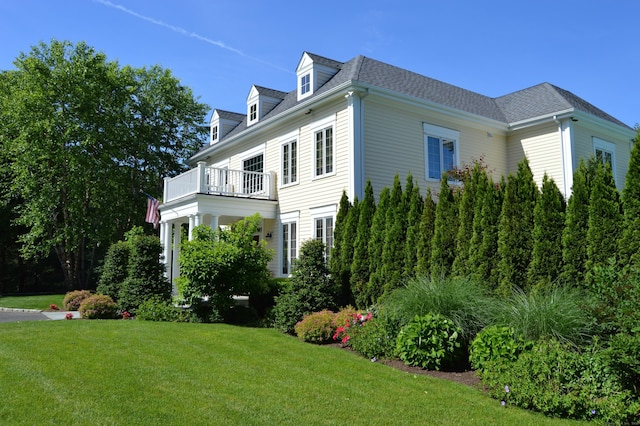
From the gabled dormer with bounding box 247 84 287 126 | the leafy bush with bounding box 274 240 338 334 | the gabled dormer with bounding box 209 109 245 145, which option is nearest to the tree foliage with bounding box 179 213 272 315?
the leafy bush with bounding box 274 240 338 334

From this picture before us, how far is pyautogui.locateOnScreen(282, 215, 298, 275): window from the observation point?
1611cm

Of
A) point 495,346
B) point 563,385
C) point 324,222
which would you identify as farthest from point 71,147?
point 563,385

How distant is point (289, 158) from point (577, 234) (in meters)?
10.6

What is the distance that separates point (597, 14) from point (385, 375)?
9.38m

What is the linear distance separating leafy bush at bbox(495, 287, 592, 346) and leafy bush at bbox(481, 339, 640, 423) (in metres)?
0.46

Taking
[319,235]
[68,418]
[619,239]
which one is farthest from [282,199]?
[68,418]

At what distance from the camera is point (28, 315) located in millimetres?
15070

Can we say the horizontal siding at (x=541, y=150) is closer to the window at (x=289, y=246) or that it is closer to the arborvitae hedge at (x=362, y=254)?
the arborvitae hedge at (x=362, y=254)

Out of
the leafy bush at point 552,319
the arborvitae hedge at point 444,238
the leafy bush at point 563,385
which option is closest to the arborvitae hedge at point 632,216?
the leafy bush at point 552,319

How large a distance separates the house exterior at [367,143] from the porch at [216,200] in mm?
43

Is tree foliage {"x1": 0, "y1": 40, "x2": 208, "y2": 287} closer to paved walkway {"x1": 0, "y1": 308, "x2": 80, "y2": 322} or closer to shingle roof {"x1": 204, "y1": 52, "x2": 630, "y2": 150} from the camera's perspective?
paved walkway {"x1": 0, "y1": 308, "x2": 80, "y2": 322}

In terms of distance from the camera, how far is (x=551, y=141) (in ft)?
52.3

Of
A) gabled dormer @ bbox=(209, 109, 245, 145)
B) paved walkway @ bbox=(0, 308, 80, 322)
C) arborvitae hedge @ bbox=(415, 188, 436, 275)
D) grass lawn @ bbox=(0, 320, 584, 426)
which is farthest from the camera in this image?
gabled dormer @ bbox=(209, 109, 245, 145)

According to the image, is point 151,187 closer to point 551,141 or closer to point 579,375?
point 551,141
